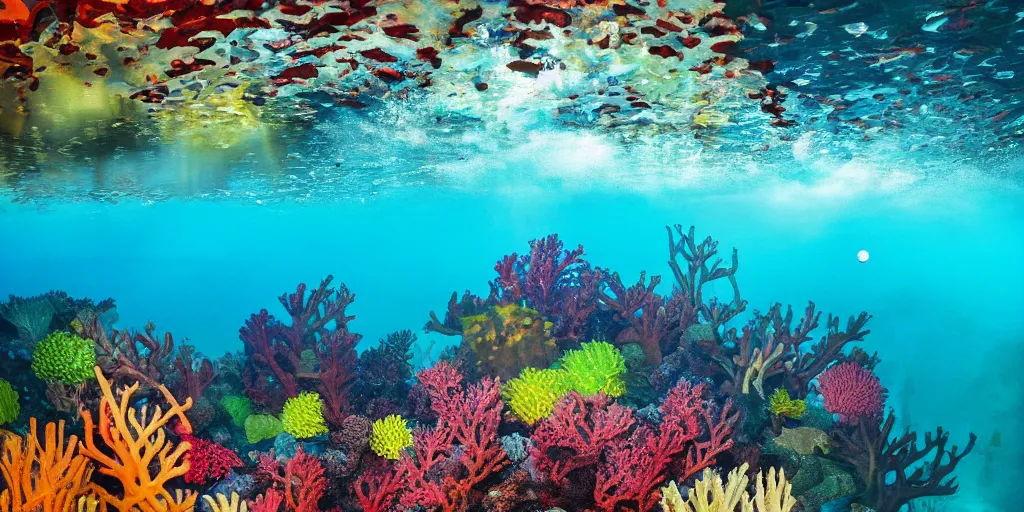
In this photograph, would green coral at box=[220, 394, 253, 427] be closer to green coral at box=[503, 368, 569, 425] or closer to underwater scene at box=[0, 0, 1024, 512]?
underwater scene at box=[0, 0, 1024, 512]

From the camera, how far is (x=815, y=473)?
7.66 metres

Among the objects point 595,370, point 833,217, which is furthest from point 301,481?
point 833,217

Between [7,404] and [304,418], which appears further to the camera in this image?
[304,418]

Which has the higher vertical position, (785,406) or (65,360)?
(785,406)

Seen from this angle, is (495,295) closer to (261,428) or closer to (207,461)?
(261,428)

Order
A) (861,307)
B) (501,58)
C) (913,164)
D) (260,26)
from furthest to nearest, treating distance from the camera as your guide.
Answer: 1. (861,307)
2. (913,164)
3. (501,58)
4. (260,26)

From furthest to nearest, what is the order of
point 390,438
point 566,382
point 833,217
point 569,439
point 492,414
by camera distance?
point 833,217 < point 566,382 < point 390,438 < point 492,414 < point 569,439

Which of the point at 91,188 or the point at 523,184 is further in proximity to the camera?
the point at 523,184

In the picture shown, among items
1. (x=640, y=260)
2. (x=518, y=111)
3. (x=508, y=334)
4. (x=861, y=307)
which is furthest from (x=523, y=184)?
(x=640, y=260)

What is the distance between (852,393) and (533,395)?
5894mm

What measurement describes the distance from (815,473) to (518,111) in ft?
33.7

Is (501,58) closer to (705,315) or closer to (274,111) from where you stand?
(274,111)

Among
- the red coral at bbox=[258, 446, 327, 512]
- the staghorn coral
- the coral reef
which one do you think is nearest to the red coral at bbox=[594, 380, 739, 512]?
the coral reef

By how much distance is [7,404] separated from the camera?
8094 millimetres
